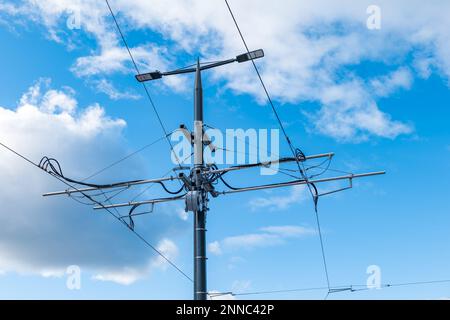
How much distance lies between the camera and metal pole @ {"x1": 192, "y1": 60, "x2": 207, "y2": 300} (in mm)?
16484

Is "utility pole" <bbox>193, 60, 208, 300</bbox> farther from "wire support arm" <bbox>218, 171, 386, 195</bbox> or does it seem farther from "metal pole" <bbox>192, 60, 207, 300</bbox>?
"wire support arm" <bbox>218, 171, 386, 195</bbox>

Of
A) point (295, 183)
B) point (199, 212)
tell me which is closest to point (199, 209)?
point (199, 212)

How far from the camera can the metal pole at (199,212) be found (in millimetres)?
16484

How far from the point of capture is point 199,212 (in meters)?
17.4

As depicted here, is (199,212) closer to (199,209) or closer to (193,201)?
(199,209)

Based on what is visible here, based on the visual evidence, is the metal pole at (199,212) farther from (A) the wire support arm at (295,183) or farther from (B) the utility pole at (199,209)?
(A) the wire support arm at (295,183)

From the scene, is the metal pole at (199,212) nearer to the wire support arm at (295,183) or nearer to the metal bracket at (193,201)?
the metal bracket at (193,201)

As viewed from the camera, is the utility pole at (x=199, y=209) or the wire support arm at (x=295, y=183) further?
the wire support arm at (x=295, y=183)

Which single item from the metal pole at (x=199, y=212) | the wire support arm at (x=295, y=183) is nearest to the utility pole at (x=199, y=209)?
the metal pole at (x=199, y=212)

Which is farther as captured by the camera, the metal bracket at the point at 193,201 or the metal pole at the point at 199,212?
the metal bracket at the point at 193,201

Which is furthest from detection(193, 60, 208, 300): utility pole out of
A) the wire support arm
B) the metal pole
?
the wire support arm

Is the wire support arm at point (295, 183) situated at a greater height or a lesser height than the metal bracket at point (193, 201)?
greater
